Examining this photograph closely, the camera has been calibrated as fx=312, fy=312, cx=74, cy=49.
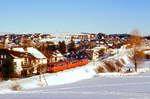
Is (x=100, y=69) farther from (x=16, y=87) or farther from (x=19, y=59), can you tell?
(x=16, y=87)

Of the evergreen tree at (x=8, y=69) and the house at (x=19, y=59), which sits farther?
the house at (x=19, y=59)

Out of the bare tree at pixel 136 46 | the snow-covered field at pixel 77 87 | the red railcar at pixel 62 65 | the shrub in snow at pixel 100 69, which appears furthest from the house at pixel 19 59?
the bare tree at pixel 136 46

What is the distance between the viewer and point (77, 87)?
91.9ft

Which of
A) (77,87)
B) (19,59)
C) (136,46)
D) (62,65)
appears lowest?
(77,87)

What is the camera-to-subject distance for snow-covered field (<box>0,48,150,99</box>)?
21.8 metres

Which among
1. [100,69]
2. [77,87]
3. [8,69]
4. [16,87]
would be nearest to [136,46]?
[100,69]

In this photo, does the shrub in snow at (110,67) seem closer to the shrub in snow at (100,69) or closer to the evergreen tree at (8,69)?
the shrub in snow at (100,69)

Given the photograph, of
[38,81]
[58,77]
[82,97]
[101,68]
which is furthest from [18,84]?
[101,68]

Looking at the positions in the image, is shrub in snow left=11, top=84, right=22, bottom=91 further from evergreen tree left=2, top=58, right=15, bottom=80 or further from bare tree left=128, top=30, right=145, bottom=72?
bare tree left=128, top=30, right=145, bottom=72

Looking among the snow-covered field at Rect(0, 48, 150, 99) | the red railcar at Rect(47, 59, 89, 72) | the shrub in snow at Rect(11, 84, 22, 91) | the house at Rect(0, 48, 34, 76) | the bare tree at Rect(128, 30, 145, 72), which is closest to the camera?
the snow-covered field at Rect(0, 48, 150, 99)

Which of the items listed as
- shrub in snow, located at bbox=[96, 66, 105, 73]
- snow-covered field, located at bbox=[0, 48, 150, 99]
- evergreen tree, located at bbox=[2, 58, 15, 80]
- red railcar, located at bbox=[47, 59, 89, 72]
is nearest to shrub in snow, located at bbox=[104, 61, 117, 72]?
shrub in snow, located at bbox=[96, 66, 105, 73]

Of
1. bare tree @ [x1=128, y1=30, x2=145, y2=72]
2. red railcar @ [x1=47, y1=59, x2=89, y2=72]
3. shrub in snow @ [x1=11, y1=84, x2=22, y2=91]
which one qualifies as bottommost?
shrub in snow @ [x1=11, y1=84, x2=22, y2=91]

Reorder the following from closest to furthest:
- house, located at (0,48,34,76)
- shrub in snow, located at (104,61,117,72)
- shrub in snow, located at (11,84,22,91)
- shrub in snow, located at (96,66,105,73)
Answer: shrub in snow, located at (11,84,22,91) < house, located at (0,48,34,76) < shrub in snow, located at (96,66,105,73) < shrub in snow, located at (104,61,117,72)

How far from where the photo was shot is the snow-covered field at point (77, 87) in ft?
71.4
